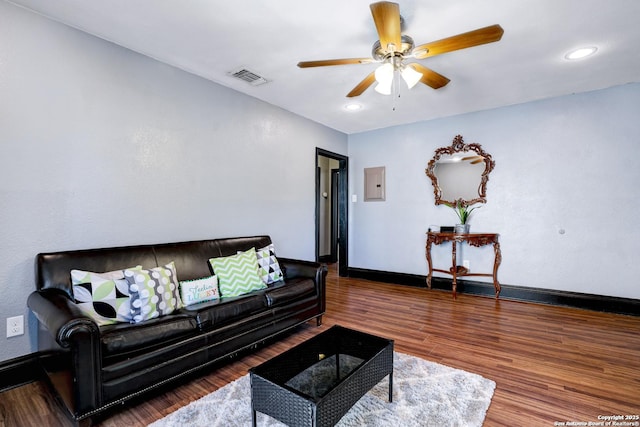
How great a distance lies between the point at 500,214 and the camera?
416 centimetres

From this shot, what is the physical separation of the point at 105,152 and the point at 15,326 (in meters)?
1.34

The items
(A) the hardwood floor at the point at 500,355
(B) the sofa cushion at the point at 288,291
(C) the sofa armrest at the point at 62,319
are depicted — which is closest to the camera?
(C) the sofa armrest at the point at 62,319

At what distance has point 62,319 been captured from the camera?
153 cm

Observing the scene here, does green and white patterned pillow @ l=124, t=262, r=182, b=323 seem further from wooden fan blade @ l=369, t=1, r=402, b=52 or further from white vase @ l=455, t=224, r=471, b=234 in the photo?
white vase @ l=455, t=224, r=471, b=234

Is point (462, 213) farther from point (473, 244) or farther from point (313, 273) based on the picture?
point (313, 273)

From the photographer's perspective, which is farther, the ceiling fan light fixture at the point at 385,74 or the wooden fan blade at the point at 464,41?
the ceiling fan light fixture at the point at 385,74

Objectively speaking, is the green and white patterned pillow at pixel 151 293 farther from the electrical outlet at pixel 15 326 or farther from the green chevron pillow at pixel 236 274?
the electrical outlet at pixel 15 326

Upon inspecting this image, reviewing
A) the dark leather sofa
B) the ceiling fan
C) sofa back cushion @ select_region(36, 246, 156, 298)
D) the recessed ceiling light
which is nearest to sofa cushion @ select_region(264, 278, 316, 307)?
the dark leather sofa

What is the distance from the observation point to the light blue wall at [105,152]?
2.07 meters

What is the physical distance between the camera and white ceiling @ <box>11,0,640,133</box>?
2.10 meters

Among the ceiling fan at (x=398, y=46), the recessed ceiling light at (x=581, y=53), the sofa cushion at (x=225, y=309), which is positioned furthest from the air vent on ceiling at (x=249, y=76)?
the recessed ceiling light at (x=581, y=53)

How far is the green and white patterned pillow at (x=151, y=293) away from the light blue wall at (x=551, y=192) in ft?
11.8

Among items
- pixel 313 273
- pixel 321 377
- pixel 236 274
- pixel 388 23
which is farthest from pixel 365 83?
pixel 321 377

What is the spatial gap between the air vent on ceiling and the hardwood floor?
8.43 ft
